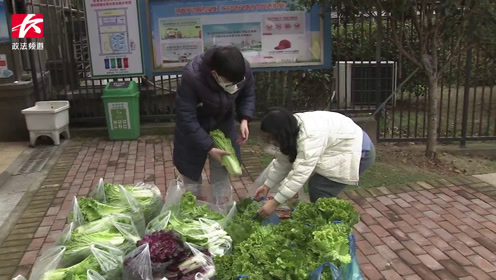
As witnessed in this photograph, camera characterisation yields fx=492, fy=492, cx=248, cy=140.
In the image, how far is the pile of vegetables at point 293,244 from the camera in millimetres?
2428

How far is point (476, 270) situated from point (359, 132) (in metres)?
1.26

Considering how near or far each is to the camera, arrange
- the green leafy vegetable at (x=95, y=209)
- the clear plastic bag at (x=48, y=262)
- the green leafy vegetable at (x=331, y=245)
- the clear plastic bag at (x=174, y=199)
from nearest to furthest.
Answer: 1. the green leafy vegetable at (x=331, y=245)
2. the clear plastic bag at (x=48, y=262)
3. the green leafy vegetable at (x=95, y=209)
4. the clear plastic bag at (x=174, y=199)

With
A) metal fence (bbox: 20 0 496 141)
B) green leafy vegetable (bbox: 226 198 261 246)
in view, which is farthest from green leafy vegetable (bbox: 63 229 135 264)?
metal fence (bbox: 20 0 496 141)

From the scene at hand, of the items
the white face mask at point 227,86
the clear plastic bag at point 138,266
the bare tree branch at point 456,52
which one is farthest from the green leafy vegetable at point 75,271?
the bare tree branch at point 456,52

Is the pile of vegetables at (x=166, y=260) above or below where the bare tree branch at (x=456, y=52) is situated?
below

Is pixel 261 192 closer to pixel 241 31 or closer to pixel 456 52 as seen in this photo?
pixel 456 52

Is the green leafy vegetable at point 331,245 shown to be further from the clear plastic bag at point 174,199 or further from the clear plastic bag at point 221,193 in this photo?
the clear plastic bag at point 221,193

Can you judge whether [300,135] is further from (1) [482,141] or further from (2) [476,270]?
(1) [482,141]

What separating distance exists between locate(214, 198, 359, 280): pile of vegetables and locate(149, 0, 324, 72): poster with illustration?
4.32 m

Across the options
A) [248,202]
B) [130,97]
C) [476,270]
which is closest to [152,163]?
[130,97]

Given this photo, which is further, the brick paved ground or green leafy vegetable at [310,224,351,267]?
the brick paved ground

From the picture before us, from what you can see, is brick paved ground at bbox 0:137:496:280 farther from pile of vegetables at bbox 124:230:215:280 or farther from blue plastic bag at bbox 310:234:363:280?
pile of vegetables at bbox 124:230:215:280

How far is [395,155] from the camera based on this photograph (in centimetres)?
617

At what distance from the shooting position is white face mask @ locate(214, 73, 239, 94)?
3221 mm
